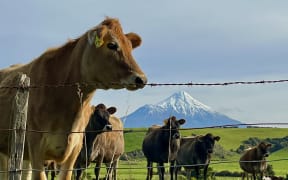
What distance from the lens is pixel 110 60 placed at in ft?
25.2

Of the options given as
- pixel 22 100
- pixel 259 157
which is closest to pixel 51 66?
pixel 22 100

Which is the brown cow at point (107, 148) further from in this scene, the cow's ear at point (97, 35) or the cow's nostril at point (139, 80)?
the cow's nostril at point (139, 80)

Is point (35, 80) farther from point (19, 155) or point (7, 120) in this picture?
point (19, 155)

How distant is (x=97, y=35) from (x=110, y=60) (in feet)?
1.33

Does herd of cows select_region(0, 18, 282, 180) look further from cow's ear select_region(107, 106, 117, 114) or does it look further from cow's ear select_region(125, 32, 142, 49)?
cow's ear select_region(107, 106, 117, 114)

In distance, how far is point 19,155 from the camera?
6105 millimetres

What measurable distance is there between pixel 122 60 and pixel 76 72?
36.5 inches

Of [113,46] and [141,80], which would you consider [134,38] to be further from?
[141,80]

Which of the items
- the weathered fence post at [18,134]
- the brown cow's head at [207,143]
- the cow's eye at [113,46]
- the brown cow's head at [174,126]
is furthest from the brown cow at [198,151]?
the weathered fence post at [18,134]

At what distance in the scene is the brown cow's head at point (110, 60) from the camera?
7.46 m

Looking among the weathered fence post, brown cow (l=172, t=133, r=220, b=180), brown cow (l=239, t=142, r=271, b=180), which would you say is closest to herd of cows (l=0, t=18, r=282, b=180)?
the weathered fence post

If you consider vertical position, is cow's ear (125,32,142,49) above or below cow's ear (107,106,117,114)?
below

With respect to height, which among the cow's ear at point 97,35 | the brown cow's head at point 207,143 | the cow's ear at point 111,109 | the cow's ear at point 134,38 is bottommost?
the brown cow's head at point 207,143

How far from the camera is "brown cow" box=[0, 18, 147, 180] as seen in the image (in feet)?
25.1
